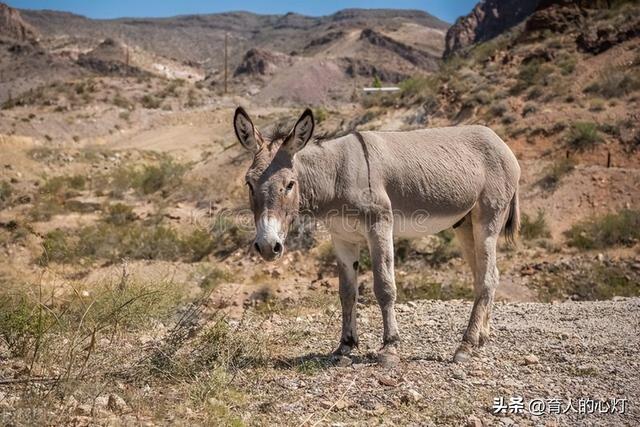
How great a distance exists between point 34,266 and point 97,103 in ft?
96.2

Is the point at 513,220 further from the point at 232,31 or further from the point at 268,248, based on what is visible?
the point at 232,31

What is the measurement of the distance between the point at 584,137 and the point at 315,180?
1420cm

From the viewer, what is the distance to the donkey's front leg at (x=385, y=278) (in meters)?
5.60

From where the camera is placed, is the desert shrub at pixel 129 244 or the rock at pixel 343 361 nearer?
the rock at pixel 343 361

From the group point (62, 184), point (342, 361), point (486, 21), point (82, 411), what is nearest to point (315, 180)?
point (342, 361)

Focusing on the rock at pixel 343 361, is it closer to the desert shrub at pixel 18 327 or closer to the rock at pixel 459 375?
the rock at pixel 459 375

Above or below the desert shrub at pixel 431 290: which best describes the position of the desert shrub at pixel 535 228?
above

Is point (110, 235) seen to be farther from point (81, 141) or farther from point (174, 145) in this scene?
point (81, 141)

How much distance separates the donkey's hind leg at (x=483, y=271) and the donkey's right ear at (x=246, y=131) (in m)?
2.78

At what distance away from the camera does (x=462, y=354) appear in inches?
234

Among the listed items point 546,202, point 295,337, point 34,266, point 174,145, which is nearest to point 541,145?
point 546,202

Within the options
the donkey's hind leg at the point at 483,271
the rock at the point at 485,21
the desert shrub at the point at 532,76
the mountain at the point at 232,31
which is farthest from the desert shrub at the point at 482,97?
the mountain at the point at 232,31

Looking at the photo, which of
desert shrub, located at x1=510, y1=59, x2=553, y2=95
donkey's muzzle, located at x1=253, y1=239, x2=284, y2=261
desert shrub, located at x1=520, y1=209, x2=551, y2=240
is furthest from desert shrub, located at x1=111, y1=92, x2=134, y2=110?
donkey's muzzle, located at x1=253, y1=239, x2=284, y2=261

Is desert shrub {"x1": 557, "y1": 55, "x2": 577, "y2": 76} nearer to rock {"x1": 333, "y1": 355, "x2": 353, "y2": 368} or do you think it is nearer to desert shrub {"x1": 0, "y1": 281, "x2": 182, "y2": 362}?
rock {"x1": 333, "y1": 355, "x2": 353, "y2": 368}
